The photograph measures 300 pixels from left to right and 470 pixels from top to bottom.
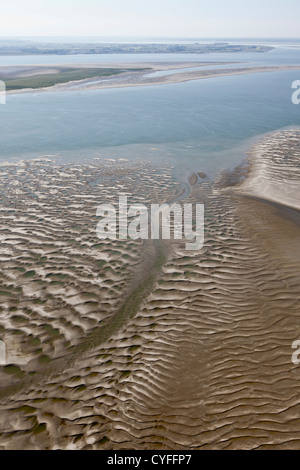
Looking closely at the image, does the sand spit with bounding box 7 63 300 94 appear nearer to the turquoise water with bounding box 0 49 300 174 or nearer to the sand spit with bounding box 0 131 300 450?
the turquoise water with bounding box 0 49 300 174

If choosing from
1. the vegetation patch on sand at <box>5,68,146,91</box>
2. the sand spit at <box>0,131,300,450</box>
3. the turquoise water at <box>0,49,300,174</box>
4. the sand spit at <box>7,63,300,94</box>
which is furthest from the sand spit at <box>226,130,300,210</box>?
the vegetation patch on sand at <box>5,68,146,91</box>

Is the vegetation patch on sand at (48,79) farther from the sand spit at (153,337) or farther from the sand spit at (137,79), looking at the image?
the sand spit at (153,337)

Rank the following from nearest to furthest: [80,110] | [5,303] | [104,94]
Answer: [5,303], [80,110], [104,94]

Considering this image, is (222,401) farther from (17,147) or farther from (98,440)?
(17,147)

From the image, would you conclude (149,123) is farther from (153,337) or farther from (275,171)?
(153,337)
